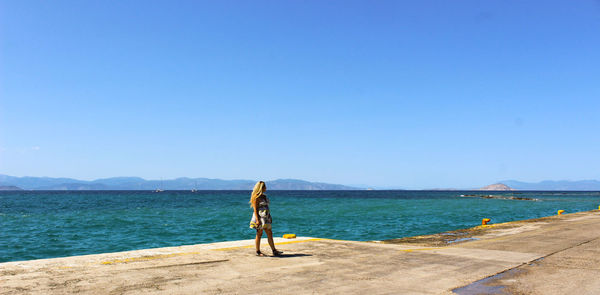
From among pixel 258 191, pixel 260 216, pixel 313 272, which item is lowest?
pixel 313 272

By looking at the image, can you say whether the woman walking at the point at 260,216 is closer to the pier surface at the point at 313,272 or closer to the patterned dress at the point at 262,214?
the patterned dress at the point at 262,214

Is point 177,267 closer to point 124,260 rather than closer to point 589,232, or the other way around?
point 124,260

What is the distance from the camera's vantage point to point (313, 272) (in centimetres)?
815

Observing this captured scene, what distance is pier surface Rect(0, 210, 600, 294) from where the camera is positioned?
269 inches

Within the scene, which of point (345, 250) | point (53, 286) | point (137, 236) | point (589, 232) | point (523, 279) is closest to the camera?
point (53, 286)

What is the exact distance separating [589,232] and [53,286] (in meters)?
18.3

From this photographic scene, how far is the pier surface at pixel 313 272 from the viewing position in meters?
6.84

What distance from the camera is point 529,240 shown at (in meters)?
14.0

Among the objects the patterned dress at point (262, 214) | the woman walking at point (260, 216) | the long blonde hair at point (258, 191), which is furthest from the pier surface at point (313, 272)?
the long blonde hair at point (258, 191)

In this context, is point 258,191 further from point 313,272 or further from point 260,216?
point 313,272

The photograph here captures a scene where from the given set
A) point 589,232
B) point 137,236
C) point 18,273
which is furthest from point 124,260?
point 137,236

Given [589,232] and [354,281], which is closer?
[354,281]

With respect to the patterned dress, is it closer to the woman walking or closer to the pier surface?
the woman walking

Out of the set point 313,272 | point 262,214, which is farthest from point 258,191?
point 313,272
